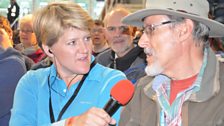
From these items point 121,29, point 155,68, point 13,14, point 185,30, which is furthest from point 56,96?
point 13,14

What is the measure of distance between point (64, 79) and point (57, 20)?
280 millimetres

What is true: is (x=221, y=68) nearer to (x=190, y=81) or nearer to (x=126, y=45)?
(x=190, y=81)

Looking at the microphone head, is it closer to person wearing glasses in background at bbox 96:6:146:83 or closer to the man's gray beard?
the man's gray beard

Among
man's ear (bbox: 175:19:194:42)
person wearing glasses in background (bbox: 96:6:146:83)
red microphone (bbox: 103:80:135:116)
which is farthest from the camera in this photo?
person wearing glasses in background (bbox: 96:6:146:83)

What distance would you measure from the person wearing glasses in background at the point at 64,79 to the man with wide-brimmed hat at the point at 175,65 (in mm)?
184

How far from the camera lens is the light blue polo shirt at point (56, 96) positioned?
2.09m

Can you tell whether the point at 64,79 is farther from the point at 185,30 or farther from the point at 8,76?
the point at 8,76

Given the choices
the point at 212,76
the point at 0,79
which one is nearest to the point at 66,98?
the point at 212,76

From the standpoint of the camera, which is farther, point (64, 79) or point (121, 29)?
point (121, 29)

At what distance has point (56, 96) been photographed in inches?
85.4

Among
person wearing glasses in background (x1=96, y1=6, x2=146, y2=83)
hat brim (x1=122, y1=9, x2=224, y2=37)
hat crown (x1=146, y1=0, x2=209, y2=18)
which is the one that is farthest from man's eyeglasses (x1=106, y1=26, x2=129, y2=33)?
hat crown (x1=146, y1=0, x2=209, y2=18)

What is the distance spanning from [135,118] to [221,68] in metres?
0.39

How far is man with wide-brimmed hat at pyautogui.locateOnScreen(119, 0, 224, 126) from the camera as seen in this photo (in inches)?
71.2

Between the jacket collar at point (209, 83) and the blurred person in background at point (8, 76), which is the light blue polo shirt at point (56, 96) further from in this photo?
the blurred person in background at point (8, 76)
